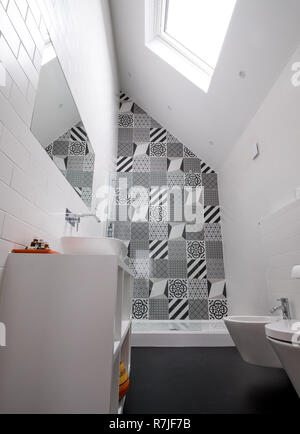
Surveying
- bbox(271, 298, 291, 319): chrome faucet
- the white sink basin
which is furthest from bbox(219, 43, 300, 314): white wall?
the white sink basin

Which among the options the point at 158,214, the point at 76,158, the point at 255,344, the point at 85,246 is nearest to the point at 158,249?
the point at 158,214

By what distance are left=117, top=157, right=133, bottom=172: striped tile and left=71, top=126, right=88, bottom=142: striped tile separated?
1838mm

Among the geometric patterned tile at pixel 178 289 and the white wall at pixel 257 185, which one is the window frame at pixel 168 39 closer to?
the white wall at pixel 257 185

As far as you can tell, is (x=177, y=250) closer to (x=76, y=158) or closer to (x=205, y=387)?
(x=205, y=387)

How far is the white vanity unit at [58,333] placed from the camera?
79 centimetres

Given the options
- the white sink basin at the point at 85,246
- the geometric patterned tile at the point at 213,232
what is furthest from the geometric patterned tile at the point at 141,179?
the white sink basin at the point at 85,246

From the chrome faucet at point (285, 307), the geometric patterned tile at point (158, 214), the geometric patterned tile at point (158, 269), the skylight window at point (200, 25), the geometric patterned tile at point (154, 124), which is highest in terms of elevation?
the skylight window at point (200, 25)

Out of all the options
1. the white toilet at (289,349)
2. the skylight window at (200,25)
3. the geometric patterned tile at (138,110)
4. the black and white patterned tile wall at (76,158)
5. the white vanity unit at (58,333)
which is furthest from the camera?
the geometric patterned tile at (138,110)

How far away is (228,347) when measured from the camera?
2525mm

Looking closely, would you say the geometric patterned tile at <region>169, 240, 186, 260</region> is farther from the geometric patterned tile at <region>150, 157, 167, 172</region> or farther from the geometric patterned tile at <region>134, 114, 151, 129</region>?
the geometric patterned tile at <region>134, 114, 151, 129</region>

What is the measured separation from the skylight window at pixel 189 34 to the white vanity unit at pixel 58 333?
2642 mm
